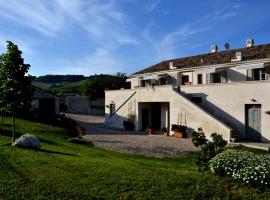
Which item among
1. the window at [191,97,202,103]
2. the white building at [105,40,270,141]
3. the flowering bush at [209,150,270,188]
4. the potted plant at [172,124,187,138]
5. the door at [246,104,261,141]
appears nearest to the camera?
the flowering bush at [209,150,270,188]

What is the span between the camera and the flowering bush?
11.9 meters

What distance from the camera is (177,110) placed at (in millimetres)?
37500

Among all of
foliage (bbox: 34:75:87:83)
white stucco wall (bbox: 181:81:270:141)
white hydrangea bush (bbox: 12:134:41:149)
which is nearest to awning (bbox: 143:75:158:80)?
white stucco wall (bbox: 181:81:270:141)

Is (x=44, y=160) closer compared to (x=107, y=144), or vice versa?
(x=44, y=160)

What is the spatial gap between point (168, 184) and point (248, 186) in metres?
2.47

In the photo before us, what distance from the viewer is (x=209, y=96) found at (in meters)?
35.6

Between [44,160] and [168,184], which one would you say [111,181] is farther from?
[44,160]

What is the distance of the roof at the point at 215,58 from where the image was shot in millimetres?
36844

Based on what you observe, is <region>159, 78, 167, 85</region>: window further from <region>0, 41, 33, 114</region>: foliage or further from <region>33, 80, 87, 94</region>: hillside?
<region>33, 80, 87, 94</region>: hillside

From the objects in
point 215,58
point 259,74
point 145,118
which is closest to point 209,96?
point 259,74

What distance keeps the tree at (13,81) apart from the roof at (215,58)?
21817 mm

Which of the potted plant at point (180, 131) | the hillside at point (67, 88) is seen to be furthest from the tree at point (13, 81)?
the hillside at point (67, 88)

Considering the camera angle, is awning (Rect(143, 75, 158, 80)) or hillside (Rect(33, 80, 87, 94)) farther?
hillside (Rect(33, 80, 87, 94))

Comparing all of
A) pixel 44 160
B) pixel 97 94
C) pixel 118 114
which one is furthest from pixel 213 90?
pixel 97 94
